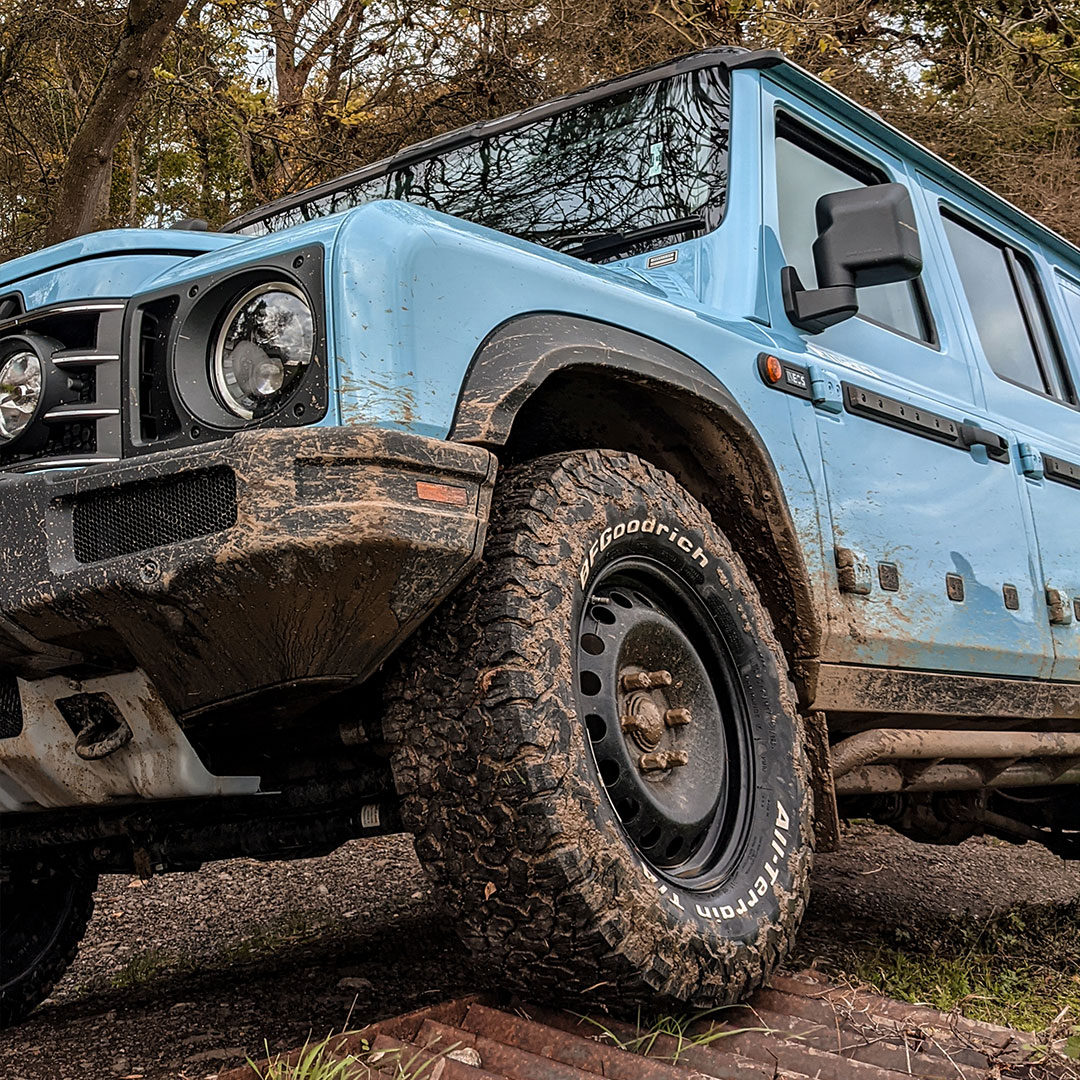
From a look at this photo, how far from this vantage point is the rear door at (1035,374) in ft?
12.1

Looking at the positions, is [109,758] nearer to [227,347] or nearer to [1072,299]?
[227,347]

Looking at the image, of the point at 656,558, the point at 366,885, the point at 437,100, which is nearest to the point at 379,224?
the point at 656,558

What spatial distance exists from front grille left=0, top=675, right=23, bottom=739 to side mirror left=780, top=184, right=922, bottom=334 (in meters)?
1.96

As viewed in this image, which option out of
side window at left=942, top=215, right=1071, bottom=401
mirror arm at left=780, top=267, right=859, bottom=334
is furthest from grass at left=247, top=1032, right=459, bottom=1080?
side window at left=942, top=215, right=1071, bottom=401

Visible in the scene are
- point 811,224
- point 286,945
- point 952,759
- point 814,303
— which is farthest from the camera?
point 286,945

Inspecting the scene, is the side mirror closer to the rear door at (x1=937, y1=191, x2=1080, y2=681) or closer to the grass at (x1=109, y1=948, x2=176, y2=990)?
→ the rear door at (x1=937, y1=191, x2=1080, y2=681)

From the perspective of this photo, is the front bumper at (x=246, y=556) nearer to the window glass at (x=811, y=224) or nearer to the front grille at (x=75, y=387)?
the front grille at (x=75, y=387)

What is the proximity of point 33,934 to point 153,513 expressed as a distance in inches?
69.3

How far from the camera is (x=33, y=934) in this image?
308 cm

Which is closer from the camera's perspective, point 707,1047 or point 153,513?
point 153,513

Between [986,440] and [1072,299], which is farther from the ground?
[1072,299]

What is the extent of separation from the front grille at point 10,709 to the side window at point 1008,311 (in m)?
3.00

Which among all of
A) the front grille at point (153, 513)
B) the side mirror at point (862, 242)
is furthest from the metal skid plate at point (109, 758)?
the side mirror at point (862, 242)

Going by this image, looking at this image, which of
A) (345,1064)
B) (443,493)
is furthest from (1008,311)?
(345,1064)
